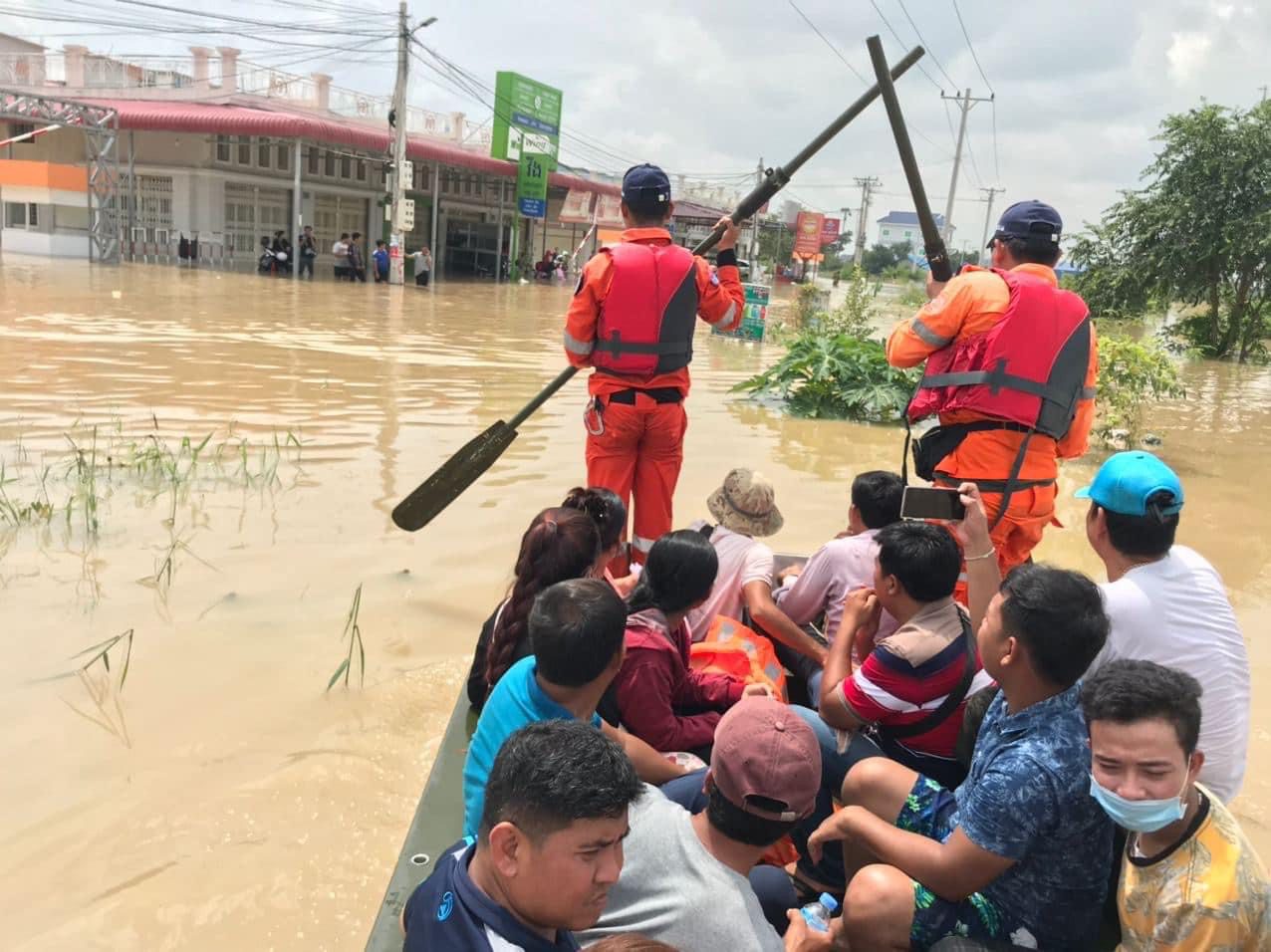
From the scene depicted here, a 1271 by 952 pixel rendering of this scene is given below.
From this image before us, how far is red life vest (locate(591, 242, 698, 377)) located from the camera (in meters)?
3.75

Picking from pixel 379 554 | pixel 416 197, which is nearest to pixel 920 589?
pixel 379 554

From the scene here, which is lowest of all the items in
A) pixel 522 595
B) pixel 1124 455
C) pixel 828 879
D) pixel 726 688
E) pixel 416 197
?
pixel 828 879

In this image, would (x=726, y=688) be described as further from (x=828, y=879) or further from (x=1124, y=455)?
(x=1124, y=455)

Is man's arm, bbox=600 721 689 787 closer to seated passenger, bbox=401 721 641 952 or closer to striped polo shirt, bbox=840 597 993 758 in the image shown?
striped polo shirt, bbox=840 597 993 758

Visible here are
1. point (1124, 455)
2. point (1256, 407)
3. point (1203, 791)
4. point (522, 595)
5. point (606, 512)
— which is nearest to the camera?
point (1203, 791)

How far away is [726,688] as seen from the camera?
8.18ft

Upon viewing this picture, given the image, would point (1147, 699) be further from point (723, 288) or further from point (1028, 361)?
point (723, 288)

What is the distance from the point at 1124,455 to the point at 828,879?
1192mm

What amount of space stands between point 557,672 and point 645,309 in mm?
2179

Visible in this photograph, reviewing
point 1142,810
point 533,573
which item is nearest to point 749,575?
point 533,573

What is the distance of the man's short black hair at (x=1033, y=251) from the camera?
10.5 ft

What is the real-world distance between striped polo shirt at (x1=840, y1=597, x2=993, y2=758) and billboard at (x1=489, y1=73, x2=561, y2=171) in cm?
2795

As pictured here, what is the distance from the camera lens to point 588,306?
3.78 meters

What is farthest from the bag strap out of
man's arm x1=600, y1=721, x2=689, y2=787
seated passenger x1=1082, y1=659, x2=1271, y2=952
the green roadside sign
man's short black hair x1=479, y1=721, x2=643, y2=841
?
the green roadside sign
